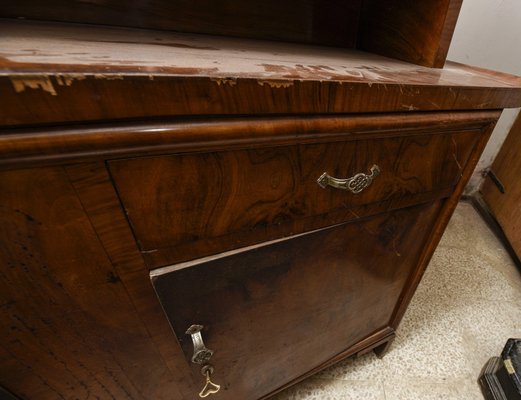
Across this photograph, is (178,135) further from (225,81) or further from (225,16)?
(225,16)

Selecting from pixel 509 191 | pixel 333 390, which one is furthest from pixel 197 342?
pixel 509 191

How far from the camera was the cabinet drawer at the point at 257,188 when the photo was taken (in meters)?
0.24

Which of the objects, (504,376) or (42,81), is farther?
(504,376)

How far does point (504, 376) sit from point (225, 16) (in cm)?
112

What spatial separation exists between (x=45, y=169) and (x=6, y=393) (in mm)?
301

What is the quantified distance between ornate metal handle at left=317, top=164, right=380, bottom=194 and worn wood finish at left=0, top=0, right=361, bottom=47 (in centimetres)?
40

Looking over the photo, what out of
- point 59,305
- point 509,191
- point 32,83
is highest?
point 32,83

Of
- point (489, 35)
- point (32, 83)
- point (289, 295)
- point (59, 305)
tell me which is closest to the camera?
point (32, 83)

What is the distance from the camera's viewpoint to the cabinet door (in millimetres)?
332

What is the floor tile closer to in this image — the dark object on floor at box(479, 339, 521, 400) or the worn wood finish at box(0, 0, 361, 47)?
the dark object on floor at box(479, 339, 521, 400)

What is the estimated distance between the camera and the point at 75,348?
302 millimetres

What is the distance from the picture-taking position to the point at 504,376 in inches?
25.9

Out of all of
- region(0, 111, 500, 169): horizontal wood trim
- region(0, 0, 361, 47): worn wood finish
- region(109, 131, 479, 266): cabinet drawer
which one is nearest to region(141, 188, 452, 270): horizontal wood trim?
region(109, 131, 479, 266): cabinet drawer

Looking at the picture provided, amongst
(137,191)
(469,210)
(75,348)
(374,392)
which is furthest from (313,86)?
(469,210)
